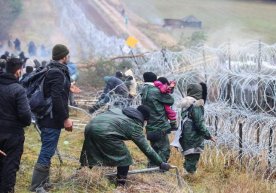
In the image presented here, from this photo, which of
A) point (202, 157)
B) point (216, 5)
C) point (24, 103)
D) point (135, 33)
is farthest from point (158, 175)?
point (216, 5)

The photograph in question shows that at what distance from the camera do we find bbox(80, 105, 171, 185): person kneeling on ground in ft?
17.3

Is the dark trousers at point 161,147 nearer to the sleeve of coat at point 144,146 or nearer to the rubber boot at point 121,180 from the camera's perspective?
the rubber boot at point 121,180

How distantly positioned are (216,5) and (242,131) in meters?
38.7

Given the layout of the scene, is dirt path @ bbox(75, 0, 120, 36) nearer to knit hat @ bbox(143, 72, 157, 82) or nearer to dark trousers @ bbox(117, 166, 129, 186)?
knit hat @ bbox(143, 72, 157, 82)

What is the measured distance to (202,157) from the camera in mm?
7367

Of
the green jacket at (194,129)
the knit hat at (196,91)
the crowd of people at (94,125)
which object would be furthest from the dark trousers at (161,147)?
the knit hat at (196,91)

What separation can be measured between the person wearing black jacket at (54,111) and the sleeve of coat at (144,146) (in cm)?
75

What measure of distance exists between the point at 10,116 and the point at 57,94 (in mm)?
544

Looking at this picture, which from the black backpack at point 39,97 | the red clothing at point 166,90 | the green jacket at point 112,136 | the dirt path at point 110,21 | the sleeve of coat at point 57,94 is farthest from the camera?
the dirt path at point 110,21

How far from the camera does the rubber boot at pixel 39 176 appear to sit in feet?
16.6

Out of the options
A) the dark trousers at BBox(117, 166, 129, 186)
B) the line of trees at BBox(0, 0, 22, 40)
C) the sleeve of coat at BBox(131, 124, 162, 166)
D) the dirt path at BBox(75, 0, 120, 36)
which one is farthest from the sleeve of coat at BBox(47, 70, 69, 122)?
the line of trees at BBox(0, 0, 22, 40)

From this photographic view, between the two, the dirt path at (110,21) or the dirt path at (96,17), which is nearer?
the dirt path at (110,21)

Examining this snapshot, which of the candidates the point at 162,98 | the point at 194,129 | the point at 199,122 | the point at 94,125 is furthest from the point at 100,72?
the point at 94,125

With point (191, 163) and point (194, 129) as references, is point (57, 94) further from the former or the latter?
point (191, 163)
